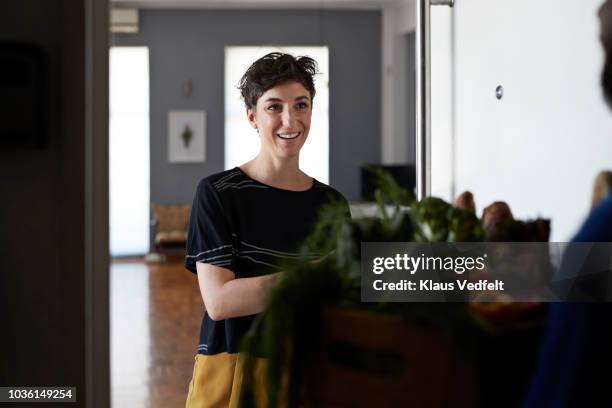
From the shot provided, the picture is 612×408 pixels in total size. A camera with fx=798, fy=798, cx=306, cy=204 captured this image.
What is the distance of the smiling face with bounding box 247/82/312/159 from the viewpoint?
1376mm

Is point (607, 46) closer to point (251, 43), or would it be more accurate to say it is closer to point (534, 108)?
point (534, 108)

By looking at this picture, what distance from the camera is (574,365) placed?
0.68 meters

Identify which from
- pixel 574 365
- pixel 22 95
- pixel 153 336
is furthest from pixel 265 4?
pixel 574 365

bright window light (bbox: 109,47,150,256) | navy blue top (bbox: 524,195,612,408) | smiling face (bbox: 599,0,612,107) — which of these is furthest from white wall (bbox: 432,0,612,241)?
bright window light (bbox: 109,47,150,256)

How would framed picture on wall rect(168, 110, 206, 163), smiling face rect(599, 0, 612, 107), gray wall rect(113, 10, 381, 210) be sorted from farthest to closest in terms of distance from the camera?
framed picture on wall rect(168, 110, 206, 163)
gray wall rect(113, 10, 381, 210)
smiling face rect(599, 0, 612, 107)

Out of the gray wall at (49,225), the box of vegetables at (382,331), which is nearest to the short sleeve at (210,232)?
the gray wall at (49,225)

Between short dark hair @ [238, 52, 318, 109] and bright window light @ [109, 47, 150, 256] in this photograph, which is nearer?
short dark hair @ [238, 52, 318, 109]

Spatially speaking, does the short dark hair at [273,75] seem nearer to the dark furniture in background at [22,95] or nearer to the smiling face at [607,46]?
the dark furniture in background at [22,95]

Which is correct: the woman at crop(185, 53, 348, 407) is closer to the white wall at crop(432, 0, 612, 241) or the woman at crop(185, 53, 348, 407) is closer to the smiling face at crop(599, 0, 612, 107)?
the white wall at crop(432, 0, 612, 241)

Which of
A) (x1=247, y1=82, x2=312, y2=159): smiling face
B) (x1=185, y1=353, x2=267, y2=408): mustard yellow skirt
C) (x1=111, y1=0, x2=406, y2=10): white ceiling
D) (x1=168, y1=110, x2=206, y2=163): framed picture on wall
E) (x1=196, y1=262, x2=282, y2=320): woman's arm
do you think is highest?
(x1=111, y1=0, x2=406, y2=10): white ceiling

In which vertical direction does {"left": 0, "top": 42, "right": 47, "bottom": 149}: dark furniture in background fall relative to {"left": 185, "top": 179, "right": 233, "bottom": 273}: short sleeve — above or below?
above

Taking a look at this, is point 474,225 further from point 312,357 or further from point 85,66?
point 85,66

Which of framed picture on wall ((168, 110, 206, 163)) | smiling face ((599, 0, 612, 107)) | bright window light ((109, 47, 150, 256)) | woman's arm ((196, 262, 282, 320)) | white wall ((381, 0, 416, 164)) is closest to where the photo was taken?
smiling face ((599, 0, 612, 107))

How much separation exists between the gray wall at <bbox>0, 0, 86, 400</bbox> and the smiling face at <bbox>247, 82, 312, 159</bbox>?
0.39 meters
